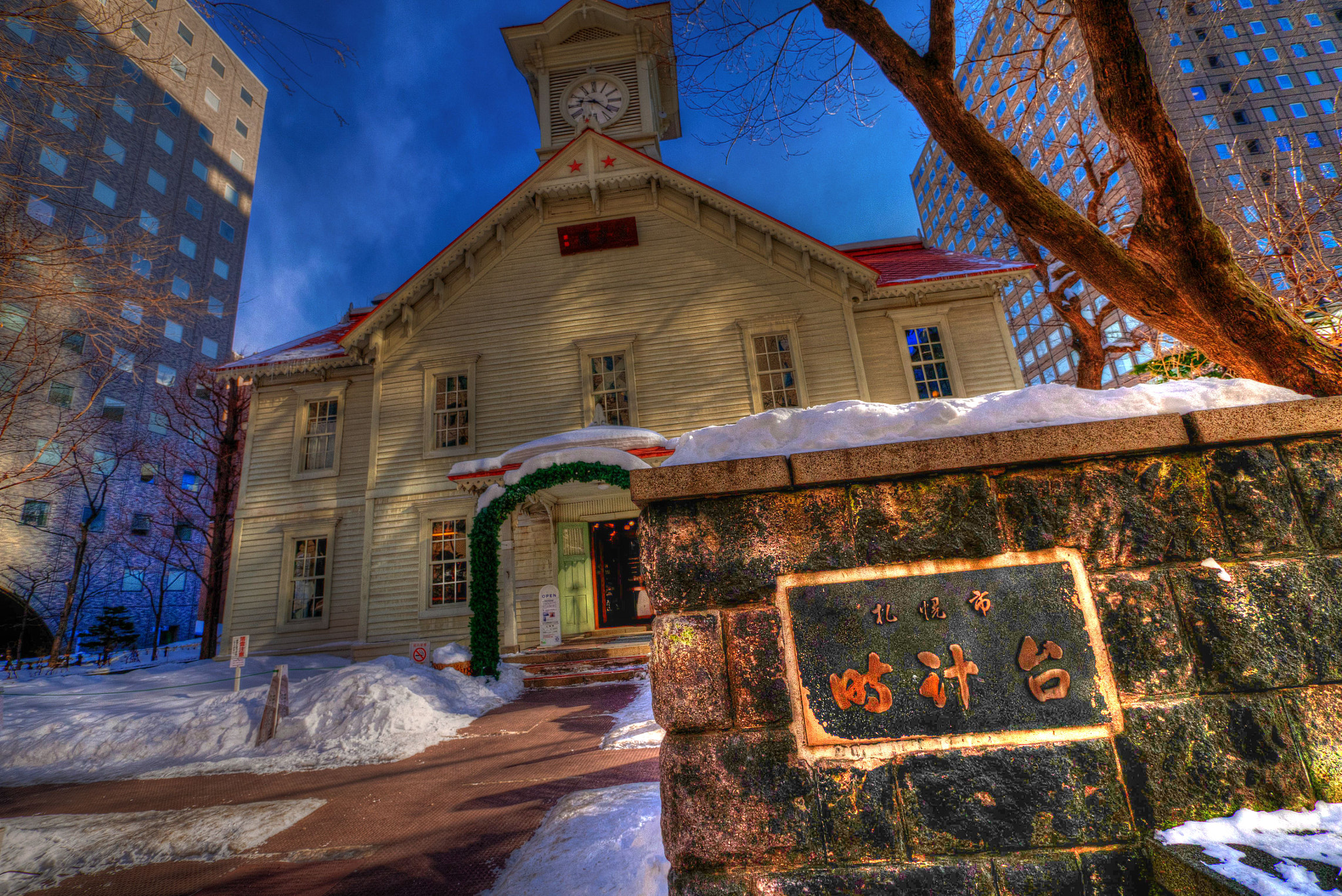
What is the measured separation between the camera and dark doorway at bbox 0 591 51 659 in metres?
16.9

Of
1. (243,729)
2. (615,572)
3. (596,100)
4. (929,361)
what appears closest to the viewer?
(243,729)

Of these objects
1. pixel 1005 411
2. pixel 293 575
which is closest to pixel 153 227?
pixel 293 575

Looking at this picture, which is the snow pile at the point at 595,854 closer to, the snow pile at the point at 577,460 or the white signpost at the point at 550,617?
the snow pile at the point at 577,460

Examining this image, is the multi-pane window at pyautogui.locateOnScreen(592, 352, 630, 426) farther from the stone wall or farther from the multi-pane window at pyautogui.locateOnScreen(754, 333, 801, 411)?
the stone wall

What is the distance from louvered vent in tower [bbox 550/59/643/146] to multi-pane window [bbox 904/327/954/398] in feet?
34.5

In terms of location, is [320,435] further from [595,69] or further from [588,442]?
[595,69]

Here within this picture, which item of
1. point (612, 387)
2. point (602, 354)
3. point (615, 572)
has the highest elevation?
point (602, 354)

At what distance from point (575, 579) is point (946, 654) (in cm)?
1161

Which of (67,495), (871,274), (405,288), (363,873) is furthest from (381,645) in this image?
(67,495)

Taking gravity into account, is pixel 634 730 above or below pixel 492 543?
below

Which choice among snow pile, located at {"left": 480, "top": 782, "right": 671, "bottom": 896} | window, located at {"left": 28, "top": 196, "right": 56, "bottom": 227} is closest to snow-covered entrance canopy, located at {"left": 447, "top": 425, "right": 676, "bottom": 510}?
snow pile, located at {"left": 480, "top": 782, "right": 671, "bottom": 896}

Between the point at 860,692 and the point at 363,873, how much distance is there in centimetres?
350

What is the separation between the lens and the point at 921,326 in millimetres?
13055

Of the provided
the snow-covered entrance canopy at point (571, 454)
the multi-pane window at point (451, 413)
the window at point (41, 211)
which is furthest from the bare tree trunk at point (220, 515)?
the window at point (41, 211)
